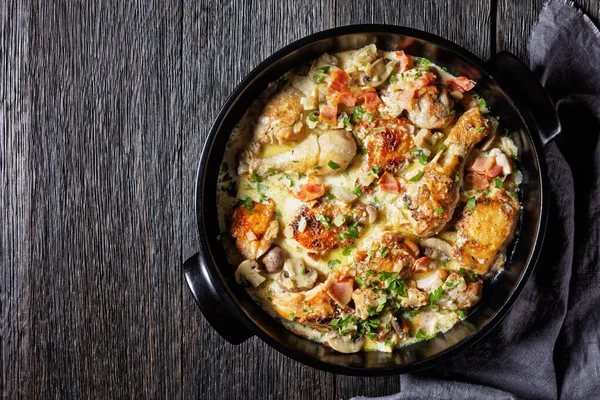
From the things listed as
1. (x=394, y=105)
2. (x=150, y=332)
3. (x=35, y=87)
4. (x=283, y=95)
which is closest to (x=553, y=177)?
(x=394, y=105)

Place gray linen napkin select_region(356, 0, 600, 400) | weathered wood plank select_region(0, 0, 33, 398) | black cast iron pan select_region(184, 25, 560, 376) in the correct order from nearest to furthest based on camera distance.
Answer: black cast iron pan select_region(184, 25, 560, 376) < gray linen napkin select_region(356, 0, 600, 400) < weathered wood plank select_region(0, 0, 33, 398)

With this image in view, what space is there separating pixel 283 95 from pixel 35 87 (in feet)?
5.49

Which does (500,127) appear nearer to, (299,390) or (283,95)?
(283,95)

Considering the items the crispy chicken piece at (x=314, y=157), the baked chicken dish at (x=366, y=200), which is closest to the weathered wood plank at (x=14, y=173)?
the baked chicken dish at (x=366, y=200)

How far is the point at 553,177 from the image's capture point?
12.5 feet

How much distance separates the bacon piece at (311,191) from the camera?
11.5 ft

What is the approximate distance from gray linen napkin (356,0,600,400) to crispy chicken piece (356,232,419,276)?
0.81 meters

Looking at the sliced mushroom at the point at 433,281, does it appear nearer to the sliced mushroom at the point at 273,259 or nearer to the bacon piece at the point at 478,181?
the bacon piece at the point at 478,181

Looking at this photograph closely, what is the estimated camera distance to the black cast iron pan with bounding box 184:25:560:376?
330 centimetres

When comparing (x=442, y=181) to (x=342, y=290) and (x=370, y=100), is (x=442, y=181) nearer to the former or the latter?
(x=370, y=100)

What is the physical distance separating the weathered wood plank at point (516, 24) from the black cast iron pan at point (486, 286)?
397 millimetres

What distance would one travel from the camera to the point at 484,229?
11.4 feet

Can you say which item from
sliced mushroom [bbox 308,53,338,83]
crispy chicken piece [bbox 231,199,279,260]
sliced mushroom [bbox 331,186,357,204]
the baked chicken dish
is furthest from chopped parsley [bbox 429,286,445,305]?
sliced mushroom [bbox 308,53,338,83]

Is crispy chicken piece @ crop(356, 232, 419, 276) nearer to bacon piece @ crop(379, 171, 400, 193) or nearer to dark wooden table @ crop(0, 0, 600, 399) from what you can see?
bacon piece @ crop(379, 171, 400, 193)
